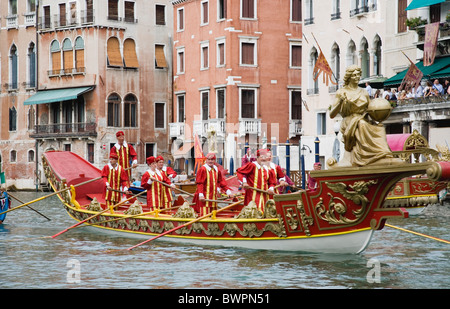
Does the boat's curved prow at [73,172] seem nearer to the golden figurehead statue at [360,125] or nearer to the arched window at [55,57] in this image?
the golden figurehead statue at [360,125]

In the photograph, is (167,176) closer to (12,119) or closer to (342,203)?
(342,203)

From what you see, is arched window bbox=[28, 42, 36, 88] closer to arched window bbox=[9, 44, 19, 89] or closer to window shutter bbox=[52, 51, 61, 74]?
arched window bbox=[9, 44, 19, 89]

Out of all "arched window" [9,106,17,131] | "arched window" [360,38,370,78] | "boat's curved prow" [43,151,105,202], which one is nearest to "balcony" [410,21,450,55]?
"arched window" [360,38,370,78]

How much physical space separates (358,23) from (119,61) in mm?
15746

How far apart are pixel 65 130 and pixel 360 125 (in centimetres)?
3525

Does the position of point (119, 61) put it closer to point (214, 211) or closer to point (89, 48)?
point (89, 48)

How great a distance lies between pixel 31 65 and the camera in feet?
161

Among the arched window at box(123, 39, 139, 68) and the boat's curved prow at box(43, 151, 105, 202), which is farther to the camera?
the arched window at box(123, 39, 139, 68)

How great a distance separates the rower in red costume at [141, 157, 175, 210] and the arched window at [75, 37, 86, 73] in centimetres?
2794

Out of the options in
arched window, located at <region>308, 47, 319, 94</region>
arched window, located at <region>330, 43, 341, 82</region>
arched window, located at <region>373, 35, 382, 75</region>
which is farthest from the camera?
arched window, located at <region>308, 47, 319, 94</region>

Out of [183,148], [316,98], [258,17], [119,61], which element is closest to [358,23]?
[316,98]

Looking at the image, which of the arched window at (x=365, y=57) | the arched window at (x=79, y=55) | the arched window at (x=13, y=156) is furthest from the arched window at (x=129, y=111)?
the arched window at (x=365, y=57)

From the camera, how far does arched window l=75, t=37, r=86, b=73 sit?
45375 millimetres

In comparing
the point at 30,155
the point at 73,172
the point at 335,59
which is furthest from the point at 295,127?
the point at 73,172
